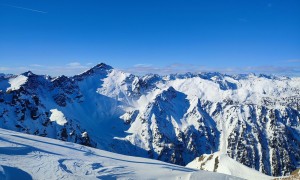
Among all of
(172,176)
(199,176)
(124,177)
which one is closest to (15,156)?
(124,177)

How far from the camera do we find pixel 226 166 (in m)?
111

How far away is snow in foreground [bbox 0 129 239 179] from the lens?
106ft

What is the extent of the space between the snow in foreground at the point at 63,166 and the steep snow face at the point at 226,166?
182 feet

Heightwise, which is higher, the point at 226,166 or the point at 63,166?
the point at 63,166

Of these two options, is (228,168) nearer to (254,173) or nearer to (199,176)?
(254,173)

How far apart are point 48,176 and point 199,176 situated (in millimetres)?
17950

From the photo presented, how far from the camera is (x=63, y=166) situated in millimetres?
35594

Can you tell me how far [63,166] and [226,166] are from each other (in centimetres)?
8669

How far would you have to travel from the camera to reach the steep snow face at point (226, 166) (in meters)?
94.7

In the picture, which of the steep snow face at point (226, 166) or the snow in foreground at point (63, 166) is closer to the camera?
the snow in foreground at point (63, 166)

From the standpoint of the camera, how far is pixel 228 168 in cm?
10819

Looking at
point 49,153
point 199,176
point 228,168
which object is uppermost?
point 49,153

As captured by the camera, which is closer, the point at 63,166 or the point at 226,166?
the point at 63,166

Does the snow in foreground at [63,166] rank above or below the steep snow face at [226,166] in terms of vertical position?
above
